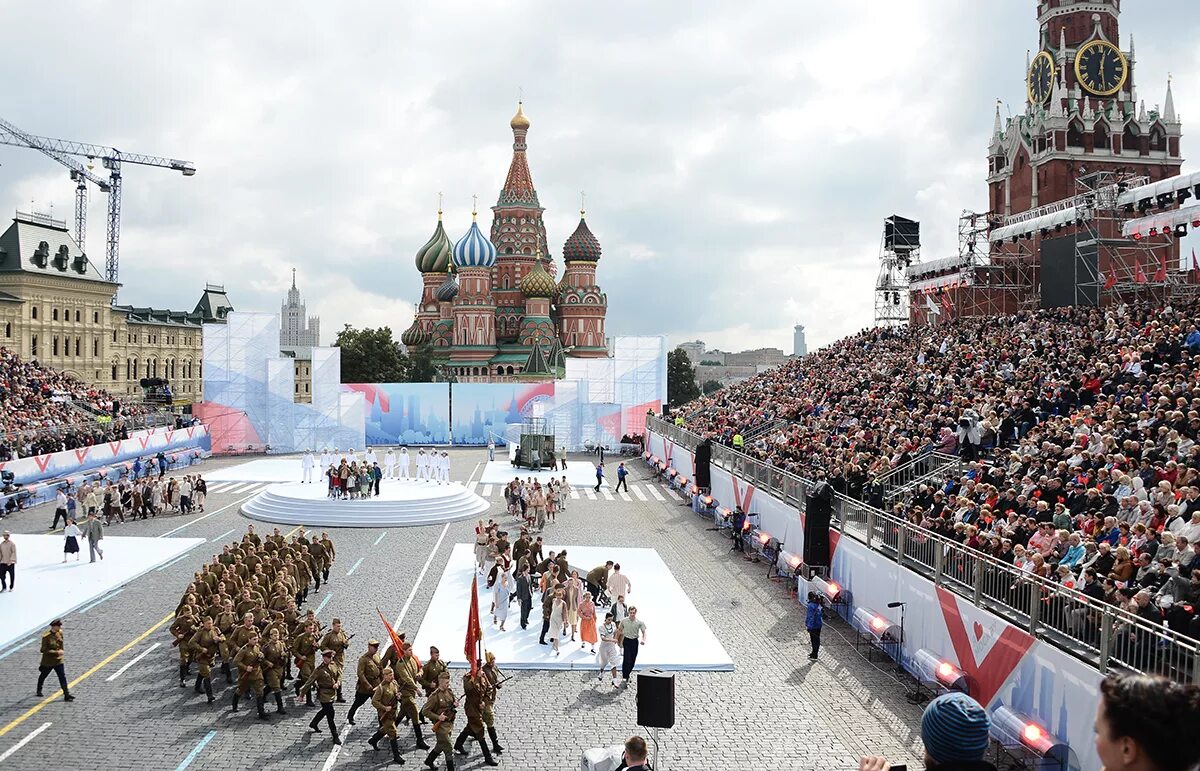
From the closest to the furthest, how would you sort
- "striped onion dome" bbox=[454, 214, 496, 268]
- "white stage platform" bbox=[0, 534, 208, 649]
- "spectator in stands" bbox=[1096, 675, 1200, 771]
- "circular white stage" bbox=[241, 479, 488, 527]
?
"spectator in stands" bbox=[1096, 675, 1200, 771], "white stage platform" bbox=[0, 534, 208, 649], "circular white stage" bbox=[241, 479, 488, 527], "striped onion dome" bbox=[454, 214, 496, 268]

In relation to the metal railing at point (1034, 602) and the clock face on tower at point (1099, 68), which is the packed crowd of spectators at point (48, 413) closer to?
the metal railing at point (1034, 602)

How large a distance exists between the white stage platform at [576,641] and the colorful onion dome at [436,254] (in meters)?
75.5

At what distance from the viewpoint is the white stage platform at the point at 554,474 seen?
40531 mm

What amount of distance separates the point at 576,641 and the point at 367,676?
521 centimetres

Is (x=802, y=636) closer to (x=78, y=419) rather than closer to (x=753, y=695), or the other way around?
(x=753, y=695)

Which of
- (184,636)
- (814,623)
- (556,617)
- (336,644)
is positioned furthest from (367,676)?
(814,623)

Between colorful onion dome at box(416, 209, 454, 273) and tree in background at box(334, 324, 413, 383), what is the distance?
8.49 meters

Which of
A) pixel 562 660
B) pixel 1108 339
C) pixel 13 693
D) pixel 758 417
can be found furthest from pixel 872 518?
pixel 758 417

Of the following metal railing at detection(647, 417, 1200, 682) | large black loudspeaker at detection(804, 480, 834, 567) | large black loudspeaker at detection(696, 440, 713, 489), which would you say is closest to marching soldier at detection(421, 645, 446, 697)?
metal railing at detection(647, 417, 1200, 682)

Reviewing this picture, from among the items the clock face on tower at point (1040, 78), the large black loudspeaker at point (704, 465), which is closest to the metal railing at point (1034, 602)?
the large black loudspeaker at point (704, 465)

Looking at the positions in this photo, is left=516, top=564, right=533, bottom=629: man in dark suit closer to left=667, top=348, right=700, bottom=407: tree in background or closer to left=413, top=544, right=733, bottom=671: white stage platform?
left=413, top=544, right=733, bottom=671: white stage platform

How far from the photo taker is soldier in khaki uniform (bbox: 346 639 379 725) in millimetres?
12438

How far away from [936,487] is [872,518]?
2956 mm

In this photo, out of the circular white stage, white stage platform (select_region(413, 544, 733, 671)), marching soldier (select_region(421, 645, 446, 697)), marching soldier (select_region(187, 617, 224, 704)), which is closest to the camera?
marching soldier (select_region(421, 645, 446, 697))
